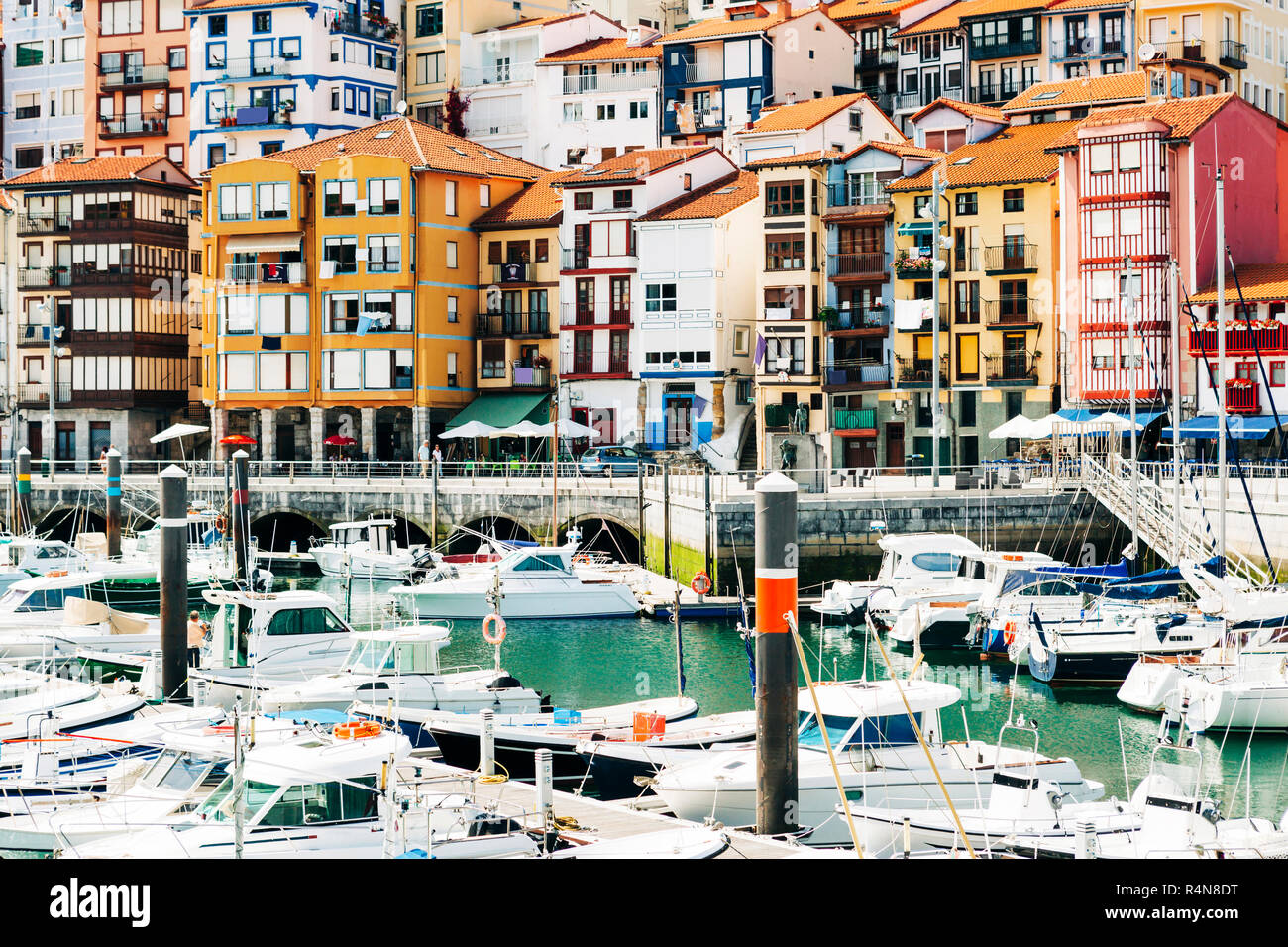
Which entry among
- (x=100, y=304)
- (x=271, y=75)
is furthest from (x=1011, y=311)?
(x=100, y=304)

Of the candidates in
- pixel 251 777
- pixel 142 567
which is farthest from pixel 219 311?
pixel 251 777

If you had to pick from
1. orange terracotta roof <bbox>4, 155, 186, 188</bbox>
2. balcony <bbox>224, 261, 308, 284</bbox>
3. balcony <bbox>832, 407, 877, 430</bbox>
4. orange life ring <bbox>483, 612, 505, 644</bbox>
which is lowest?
orange life ring <bbox>483, 612, 505, 644</bbox>

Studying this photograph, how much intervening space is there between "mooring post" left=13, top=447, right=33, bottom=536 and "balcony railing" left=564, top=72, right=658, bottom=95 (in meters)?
34.3

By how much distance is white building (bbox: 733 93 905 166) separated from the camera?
7281 centimetres

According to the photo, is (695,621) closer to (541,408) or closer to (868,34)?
(541,408)

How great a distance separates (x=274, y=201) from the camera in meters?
76.9

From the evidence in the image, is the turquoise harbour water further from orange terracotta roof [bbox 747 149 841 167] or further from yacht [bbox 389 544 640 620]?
orange terracotta roof [bbox 747 149 841 167]

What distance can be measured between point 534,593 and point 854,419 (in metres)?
24.5

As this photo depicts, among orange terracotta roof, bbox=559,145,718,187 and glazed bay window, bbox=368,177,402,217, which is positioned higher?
orange terracotta roof, bbox=559,145,718,187

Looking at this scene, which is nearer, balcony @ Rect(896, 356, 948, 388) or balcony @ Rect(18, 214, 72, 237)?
balcony @ Rect(896, 356, 948, 388)

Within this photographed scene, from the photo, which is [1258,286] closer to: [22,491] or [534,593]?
[534,593]

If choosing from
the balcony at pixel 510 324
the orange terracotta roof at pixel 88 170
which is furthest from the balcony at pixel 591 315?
the orange terracotta roof at pixel 88 170

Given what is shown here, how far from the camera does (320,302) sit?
76688mm

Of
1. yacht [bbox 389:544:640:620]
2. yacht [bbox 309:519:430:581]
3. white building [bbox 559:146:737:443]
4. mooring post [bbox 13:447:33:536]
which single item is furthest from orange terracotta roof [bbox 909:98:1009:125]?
mooring post [bbox 13:447:33:536]
